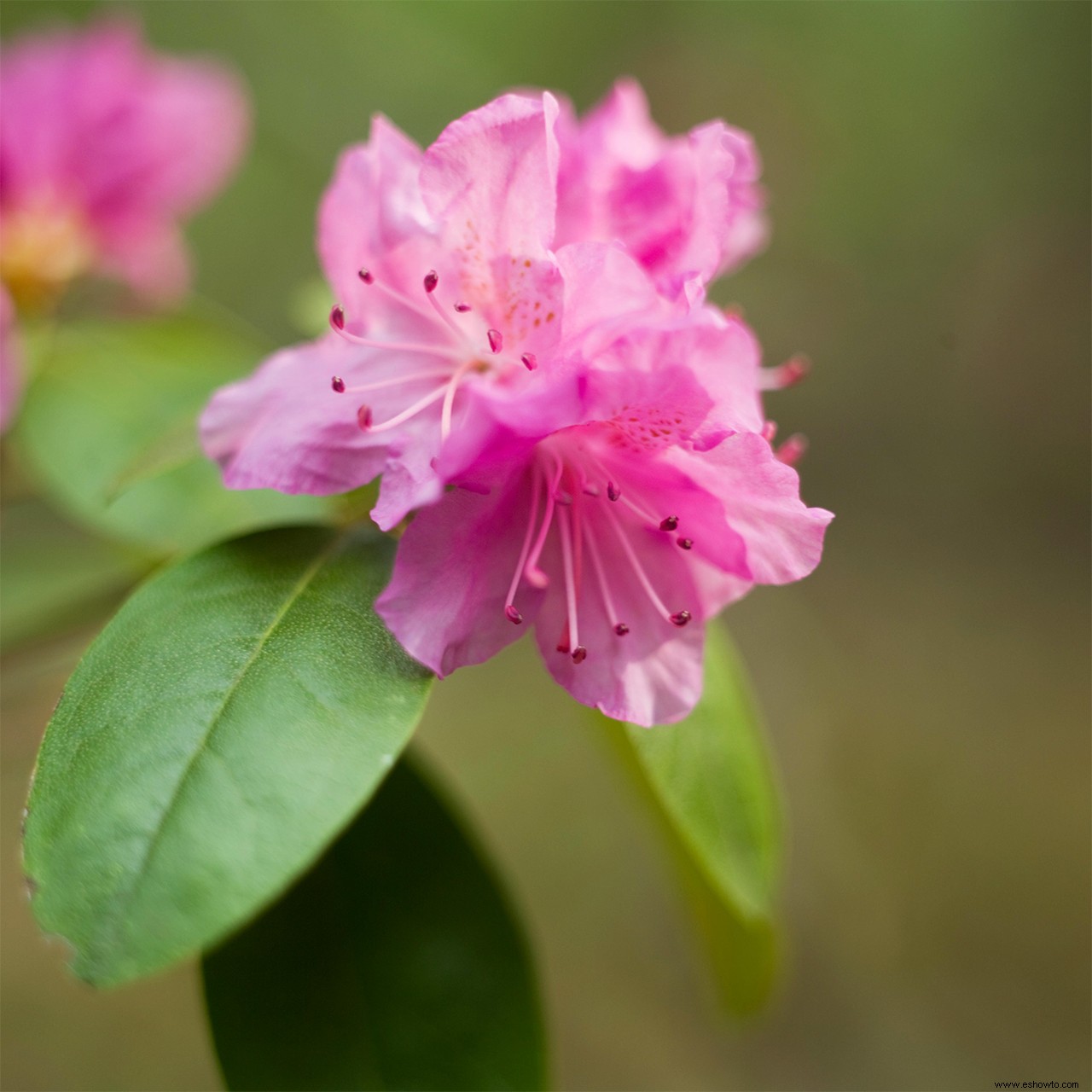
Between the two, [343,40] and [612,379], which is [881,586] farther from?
[612,379]

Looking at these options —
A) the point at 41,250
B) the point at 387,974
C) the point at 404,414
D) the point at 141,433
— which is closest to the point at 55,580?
the point at 141,433

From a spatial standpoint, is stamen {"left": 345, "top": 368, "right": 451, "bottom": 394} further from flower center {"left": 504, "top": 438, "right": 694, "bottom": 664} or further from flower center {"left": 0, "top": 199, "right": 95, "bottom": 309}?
flower center {"left": 0, "top": 199, "right": 95, "bottom": 309}

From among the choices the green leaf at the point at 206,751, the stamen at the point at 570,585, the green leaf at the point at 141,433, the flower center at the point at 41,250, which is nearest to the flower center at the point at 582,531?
the stamen at the point at 570,585

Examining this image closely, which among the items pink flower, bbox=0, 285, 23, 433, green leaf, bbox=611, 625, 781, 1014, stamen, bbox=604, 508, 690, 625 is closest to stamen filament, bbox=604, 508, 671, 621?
stamen, bbox=604, 508, 690, 625

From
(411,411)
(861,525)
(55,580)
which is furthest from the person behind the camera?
(861,525)

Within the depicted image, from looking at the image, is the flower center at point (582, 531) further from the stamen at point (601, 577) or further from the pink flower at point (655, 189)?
the pink flower at point (655, 189)

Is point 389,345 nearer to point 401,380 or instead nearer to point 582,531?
point 401,380

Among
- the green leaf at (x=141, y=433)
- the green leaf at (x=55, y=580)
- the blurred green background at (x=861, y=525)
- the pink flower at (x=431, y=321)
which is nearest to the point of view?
the pink flower at (x=431, y=321)
